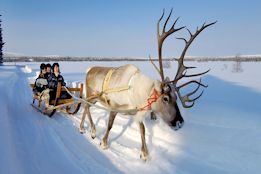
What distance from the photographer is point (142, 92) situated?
→ 5801 millimetres

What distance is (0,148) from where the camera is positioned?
5434 millimetres

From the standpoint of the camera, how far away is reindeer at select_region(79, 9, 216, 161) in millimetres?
5402

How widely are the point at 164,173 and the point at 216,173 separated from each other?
33.5 inches

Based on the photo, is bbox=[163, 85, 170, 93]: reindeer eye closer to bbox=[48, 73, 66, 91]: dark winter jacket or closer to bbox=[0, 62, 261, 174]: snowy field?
bbox=[0, 62, 261, 174]: snowy field

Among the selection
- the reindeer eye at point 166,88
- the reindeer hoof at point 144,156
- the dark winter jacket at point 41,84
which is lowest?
the reindeer hoof at point 144,156

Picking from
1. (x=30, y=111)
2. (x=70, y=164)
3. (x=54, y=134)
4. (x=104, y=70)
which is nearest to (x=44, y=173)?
(x=70, y=164)

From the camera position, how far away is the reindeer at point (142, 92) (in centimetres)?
540

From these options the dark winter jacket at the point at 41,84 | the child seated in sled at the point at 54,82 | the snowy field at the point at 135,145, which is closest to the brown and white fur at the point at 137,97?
the snowy field at the point at 135,145

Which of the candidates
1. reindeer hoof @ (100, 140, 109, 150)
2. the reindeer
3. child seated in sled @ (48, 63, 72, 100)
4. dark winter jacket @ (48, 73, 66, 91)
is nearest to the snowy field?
reindeer hoof @ (100, 140, 109, 150)

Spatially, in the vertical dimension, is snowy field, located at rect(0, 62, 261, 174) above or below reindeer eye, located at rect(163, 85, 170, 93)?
below

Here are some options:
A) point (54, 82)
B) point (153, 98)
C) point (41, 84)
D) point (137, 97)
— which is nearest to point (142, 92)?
point (137, 97)

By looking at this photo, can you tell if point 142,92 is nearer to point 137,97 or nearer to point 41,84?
point 137,97

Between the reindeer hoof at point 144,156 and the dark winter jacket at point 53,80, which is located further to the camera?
the dark winter jacket at point 53,80

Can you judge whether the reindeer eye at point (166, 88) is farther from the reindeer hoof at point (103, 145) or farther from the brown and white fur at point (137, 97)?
the reindeer hoof at point (103, 145)
